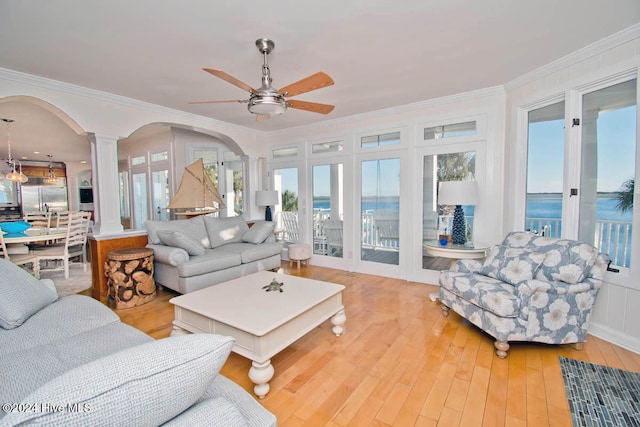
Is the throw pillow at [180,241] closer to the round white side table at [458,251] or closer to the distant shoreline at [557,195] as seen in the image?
the round white side table at [458,251]

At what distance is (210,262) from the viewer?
3.54 meters

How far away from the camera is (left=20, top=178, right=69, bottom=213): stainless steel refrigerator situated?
29.5 feet

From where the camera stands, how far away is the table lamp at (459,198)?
3.30 metres

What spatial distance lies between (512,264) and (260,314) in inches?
89.1

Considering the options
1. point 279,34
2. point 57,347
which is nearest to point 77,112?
point 279,34

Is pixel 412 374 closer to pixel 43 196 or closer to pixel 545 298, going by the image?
pixel 545 298

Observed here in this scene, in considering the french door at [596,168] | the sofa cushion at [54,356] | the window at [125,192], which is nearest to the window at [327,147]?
the french door at [596,168]

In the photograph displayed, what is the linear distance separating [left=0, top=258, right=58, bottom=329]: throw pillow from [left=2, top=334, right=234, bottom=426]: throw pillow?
171 centimetres

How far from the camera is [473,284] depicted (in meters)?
2.55

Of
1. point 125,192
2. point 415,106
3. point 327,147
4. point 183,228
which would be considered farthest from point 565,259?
point 125,192

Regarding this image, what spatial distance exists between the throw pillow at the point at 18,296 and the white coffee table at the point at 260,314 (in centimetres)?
79

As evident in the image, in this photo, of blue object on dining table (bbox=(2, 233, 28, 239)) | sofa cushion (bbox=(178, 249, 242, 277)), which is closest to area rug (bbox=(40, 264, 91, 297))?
blue object on dining table (bbox=(2, 233, 28, 239))

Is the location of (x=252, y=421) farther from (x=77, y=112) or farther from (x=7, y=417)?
(x=77, y=112)

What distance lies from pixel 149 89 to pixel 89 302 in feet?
8.09
